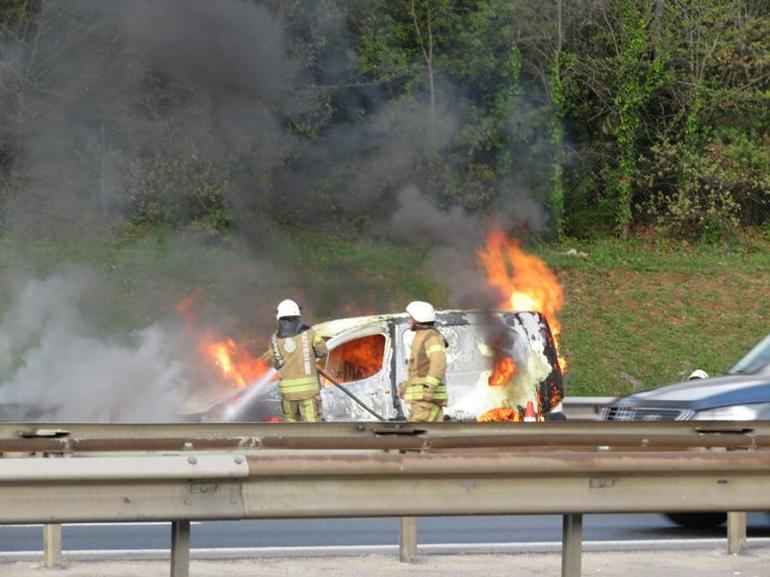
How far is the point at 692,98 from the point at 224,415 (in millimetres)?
21541

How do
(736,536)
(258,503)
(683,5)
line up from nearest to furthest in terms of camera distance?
(258,503) < (736,536) < (683,5)

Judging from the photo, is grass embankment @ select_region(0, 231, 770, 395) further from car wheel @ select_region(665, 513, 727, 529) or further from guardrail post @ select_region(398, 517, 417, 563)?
guardrail post @ select_region(398, 517, 417, 563)

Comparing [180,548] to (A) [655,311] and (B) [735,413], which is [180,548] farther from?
(A) [655,311]

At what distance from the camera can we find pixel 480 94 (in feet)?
84.8

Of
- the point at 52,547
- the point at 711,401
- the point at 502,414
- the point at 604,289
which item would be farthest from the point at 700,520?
the point at 604,289

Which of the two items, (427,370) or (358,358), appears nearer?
(427,370)

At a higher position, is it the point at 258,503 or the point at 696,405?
the point at 696,405

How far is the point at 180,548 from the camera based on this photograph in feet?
Result: 23.3

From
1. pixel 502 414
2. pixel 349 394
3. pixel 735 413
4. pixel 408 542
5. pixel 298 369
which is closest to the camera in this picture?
pixel 408 542

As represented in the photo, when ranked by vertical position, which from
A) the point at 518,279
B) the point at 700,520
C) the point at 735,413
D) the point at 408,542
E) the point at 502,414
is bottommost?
the point at 408,542

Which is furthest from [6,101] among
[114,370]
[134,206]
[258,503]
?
[258,503]

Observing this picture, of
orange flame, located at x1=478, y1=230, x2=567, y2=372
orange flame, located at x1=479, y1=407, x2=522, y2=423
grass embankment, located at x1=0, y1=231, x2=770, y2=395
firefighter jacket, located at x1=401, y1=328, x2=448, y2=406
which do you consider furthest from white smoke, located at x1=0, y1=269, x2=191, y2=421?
firefighter jacket, located at x1=401, y1=328, x2=448, y2=406

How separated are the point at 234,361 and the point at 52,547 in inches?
373

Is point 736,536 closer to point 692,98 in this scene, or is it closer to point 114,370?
point 114,370
